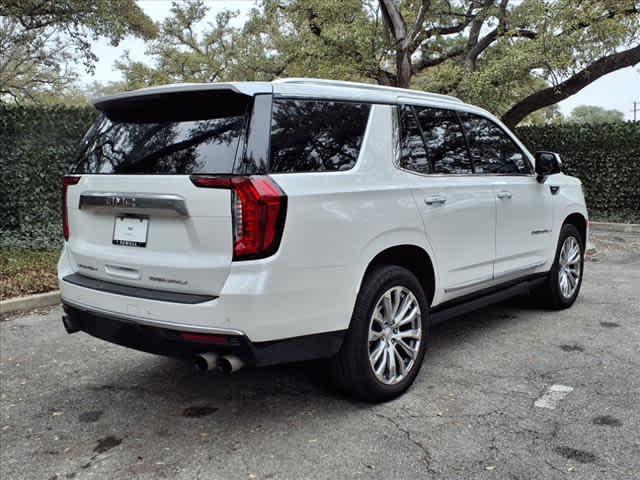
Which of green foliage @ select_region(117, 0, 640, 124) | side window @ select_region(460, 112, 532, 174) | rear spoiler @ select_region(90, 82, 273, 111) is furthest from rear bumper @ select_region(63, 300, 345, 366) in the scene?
green foliage @ select_region(117, 0, 640, 124)

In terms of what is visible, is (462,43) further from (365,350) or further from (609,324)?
(365,350)

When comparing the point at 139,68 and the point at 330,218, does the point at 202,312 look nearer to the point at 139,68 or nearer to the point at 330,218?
the point at 330,218

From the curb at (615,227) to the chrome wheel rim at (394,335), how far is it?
34.1 ft

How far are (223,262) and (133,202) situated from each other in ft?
2.15

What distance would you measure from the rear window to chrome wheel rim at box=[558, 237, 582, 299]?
3.74m

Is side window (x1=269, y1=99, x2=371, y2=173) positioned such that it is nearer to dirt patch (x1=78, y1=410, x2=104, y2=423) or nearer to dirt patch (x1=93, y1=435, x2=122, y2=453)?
dirt patch (x1=93, y1=435, x2=122, y2=453)

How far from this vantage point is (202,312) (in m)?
2.83

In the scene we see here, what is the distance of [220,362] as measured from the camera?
2.89 m

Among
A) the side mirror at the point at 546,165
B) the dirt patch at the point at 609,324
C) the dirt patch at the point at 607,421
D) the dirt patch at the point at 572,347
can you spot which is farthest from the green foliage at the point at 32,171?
the dirt patch at the point at 607,421

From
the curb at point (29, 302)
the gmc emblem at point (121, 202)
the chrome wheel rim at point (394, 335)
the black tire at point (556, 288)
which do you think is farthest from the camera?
the curb at point (29, 302)

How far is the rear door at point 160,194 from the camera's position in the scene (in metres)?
2.86

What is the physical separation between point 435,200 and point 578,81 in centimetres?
991

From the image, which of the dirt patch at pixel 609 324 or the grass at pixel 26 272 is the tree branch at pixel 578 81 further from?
the grass at pixel 26 272

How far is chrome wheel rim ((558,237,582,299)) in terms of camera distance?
5562 millimetres
